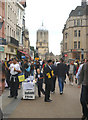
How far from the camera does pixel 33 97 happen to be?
9188 mm

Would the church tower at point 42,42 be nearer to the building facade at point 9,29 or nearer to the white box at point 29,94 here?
the building facade at point 9,29

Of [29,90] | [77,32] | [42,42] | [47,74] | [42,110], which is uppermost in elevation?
[42,42]

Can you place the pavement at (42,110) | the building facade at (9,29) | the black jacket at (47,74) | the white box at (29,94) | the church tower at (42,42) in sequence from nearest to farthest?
the pavement at (42,110)
the black jacket at (47,74)
the white box at (29,94)
the building facade at (9,29)
the church tower at (42,42)

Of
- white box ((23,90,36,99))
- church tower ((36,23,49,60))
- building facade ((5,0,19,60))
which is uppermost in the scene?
church tower ((36,23,49,60))

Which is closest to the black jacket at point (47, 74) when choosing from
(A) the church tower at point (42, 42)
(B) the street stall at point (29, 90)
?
(B) the street stall at point (29, 90)

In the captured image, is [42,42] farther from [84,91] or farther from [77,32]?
[84,91]

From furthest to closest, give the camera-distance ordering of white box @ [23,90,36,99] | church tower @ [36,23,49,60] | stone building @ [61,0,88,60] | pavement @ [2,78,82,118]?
1. church tower @ [36,23,49,60]
2. stone building @ [61,0,88,60]
3. white box @ [23,90,36,99]
4. pavement @ [2,78,82,118]

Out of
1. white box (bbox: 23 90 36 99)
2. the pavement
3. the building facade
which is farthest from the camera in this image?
the building facade

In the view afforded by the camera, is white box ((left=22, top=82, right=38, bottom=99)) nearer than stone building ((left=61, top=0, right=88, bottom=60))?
Yes

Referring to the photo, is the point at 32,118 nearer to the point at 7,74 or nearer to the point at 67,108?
the point at 67,108

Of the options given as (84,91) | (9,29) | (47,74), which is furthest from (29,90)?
(9,29)

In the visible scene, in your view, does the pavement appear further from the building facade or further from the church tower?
the church tower

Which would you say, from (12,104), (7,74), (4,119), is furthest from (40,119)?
(7,74)

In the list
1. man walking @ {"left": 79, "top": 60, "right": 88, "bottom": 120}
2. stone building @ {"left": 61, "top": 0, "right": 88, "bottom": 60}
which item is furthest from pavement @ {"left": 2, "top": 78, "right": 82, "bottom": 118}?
stone building @ {"left": 61, "top": 0, "right": 88, "bottom": 60}
